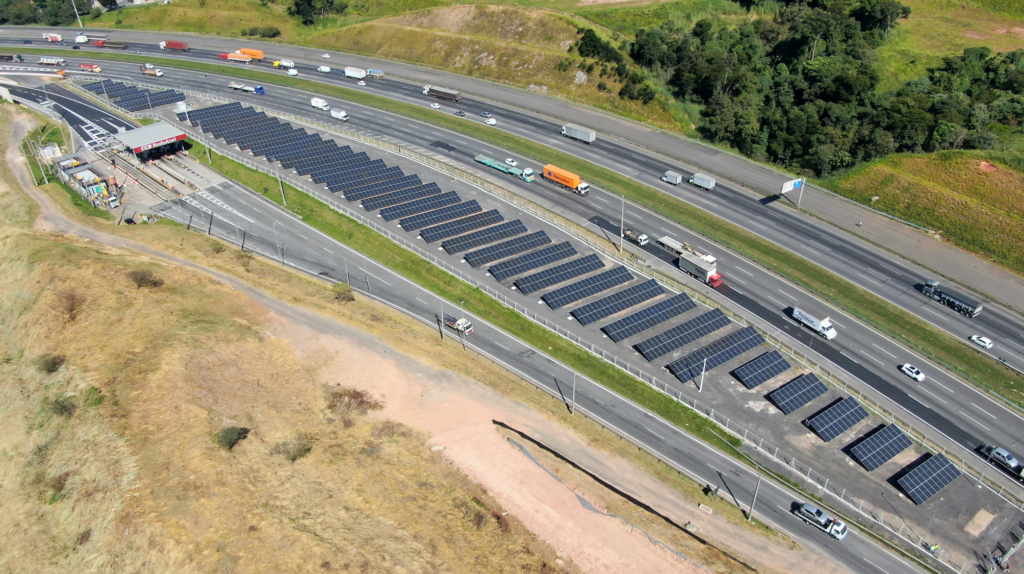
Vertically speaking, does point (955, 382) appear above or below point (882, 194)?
below

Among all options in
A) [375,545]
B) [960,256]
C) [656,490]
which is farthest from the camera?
[960,256]

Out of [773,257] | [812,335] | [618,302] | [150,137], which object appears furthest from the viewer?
[150,137]

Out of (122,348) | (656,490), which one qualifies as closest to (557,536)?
(656,490)

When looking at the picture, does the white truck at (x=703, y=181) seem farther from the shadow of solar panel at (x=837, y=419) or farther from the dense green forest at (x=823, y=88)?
the shadow of solar panel at (x=837, y=419)

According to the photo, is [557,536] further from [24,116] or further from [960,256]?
[24,116]

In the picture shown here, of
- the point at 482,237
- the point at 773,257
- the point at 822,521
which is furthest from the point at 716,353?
the point at 482,237

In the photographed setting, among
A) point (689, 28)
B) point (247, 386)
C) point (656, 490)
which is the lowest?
point (656, 490)

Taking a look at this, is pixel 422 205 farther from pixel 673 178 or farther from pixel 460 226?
pixel 673 178
